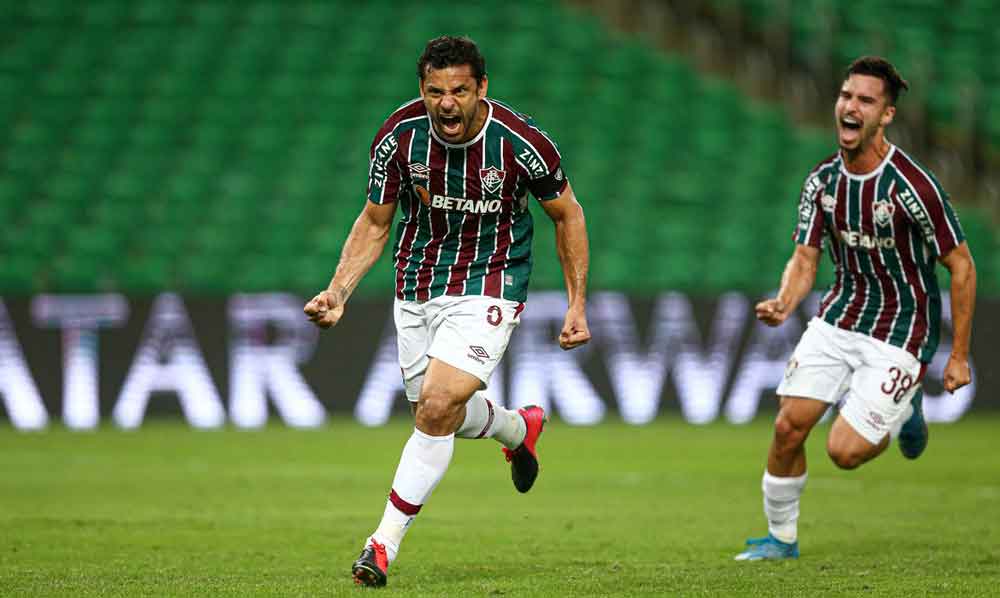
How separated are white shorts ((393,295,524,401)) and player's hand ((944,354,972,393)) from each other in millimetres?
2186

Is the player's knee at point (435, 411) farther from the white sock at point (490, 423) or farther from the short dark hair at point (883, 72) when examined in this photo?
the short dark hair at point (883, 72)

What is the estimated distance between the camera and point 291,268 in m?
17.5

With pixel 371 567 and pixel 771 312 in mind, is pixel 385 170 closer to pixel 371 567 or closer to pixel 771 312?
pixel 371 567

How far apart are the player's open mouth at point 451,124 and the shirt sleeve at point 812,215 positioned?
2084mm

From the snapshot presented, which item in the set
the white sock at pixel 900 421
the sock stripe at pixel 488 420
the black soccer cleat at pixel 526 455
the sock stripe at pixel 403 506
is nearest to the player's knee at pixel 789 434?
the white sock at pixel 900 421

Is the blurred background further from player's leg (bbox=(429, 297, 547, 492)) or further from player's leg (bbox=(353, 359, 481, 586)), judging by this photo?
player's leg (bbox=(353, 359, 481, 586))

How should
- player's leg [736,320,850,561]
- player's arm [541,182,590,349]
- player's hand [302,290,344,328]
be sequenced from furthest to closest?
1. player's leg [736,320,850,561]
2. player's arm [541,182,590,349]
3. player's hand [302,290,344,328]

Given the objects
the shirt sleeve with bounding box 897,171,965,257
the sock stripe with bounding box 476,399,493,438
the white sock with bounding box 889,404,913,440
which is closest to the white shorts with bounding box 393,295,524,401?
the sock stripe with bounding box 476,399,493,438

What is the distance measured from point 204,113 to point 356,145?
7.94 feet

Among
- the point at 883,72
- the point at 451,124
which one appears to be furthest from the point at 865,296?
the point at 451,124

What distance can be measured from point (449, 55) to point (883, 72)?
2337 millimetres

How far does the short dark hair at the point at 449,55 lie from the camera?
6367 millimetres

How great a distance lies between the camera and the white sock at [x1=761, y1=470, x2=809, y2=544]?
7406 mm

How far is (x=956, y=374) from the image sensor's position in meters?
7.30
